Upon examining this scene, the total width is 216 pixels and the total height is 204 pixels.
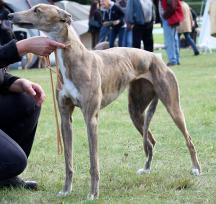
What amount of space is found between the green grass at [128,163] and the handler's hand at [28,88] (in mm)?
711

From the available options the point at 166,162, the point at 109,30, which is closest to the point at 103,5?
the point at 109,30

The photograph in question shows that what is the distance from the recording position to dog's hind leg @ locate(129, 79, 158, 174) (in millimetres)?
5570

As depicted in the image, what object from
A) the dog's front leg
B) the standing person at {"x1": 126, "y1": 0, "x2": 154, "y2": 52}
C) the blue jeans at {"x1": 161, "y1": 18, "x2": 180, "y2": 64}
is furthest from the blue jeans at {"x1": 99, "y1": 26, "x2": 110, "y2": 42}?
the dog's front leg

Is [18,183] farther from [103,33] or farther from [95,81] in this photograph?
[103,33]

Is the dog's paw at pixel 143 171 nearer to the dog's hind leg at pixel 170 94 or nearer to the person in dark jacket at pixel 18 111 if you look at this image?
the dog's hind leg at pixel 170 94

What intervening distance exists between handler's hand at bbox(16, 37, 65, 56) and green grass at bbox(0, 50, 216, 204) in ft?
3.59

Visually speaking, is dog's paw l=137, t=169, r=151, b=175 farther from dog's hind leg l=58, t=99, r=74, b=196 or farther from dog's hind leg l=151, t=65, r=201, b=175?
dog's hind leg l=58, t=99, r=74, b=196

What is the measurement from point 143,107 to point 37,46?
1609 millimetres

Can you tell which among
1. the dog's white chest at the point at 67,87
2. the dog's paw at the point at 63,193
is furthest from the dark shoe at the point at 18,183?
the dog's white chest at the point at 67,87

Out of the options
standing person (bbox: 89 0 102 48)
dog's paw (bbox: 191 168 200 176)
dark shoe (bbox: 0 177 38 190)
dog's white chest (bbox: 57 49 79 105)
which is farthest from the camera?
standing person (bbox: 89 0 102 48)

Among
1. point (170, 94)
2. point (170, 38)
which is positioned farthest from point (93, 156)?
point (170, 38)

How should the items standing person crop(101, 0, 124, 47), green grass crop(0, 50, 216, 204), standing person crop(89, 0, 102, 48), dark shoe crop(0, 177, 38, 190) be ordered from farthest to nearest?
standing person crop(89, 0, 102, 48) < standing person crop(101, 0, 124, 47) < dark shoe crop(0, 177, 38, 190) < green grass crop(0, 50, 216, 204)

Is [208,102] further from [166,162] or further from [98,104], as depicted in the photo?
[98,104]

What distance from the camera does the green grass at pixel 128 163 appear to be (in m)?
4.71
